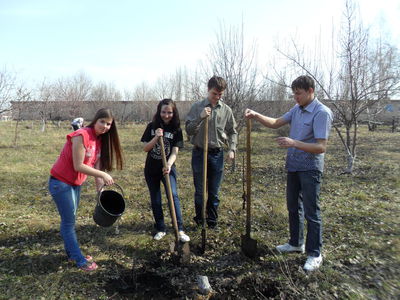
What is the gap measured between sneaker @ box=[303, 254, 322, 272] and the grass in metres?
0.06

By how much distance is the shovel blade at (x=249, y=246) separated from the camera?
3232mm

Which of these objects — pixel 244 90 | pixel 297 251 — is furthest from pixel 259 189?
pixel 244 90

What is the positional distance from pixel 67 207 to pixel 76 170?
378 millimetres

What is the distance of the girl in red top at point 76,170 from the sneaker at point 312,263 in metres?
2.02

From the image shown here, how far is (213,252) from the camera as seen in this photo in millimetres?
3398

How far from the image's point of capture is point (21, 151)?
37.9 ft

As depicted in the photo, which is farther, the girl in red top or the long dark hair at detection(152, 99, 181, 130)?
the long dark hair at detection(152, 99, 181, 130)

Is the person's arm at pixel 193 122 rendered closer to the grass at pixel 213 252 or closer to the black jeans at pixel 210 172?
the black jeans at pixel 210 172

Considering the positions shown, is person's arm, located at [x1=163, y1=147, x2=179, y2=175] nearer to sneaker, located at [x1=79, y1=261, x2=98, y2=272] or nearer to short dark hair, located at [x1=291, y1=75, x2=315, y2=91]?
sneaker, located at [x1=79, y1=261, x2=98, y2=272]

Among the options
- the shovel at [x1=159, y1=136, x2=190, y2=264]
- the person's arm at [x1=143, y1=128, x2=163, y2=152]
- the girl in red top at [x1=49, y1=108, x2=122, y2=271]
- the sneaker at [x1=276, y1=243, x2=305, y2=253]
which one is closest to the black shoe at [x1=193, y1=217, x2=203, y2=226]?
the shovel at [x1=159, y1=136, x2=190, y2=264]

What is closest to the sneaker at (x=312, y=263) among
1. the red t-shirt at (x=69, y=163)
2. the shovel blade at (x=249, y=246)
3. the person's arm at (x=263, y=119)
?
the shovel blade at (x=249, y=246)

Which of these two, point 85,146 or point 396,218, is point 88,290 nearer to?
point 85,146

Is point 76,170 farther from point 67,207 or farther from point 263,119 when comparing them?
Result: point 263,119

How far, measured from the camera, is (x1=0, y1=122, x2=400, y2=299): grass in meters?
2.66
